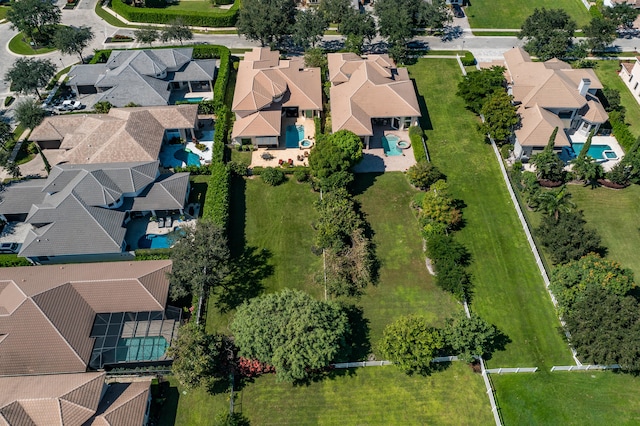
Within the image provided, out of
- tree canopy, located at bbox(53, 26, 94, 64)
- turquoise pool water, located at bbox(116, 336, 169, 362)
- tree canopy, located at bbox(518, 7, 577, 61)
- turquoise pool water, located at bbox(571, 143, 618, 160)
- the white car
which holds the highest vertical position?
tree canopy, located at bbox(518, 7, 577, 61)

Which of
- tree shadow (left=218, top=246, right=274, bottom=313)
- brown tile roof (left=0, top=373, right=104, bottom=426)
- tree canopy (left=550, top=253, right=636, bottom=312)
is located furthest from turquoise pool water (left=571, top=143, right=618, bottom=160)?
brown tile roof (left=0, top=373, right=104, bottom=426)

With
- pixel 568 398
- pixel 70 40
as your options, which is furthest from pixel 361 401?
pixel 70 40

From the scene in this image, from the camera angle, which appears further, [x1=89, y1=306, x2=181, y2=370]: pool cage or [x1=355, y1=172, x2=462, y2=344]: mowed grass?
[x1=355, y1=172, x2=462, y2=344]: mowed grass

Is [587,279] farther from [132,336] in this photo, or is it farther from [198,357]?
[132,336]

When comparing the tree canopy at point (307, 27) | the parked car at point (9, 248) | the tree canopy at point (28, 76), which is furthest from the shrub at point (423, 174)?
the tree canopy at point (28, 76)

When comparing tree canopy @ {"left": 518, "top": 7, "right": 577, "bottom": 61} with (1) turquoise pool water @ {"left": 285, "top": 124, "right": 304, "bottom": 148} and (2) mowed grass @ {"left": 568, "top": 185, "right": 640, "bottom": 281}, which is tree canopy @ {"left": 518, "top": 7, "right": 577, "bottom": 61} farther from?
(1) turquoise pool water @ {"left": 285, "top": 124, "right": 304, "bottom": 148}

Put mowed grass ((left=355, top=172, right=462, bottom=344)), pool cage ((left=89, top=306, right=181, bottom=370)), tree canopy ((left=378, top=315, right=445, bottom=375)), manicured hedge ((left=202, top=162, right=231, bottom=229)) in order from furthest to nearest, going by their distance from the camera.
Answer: manicured hedge ((left=202, top=162, right=231, bottom=229))
mowed grass ((left=355, top=172, right=462, bottom=344))
pool cage ((left=89, top=306, right=181, bottom=370))
tree canopy ((left=378, top=315, right=445, bottom=375))

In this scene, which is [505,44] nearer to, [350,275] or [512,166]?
[512,166]
